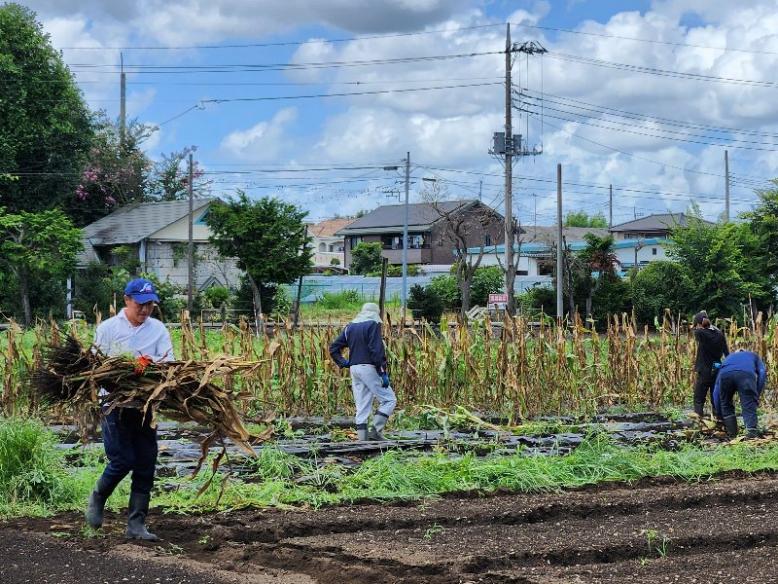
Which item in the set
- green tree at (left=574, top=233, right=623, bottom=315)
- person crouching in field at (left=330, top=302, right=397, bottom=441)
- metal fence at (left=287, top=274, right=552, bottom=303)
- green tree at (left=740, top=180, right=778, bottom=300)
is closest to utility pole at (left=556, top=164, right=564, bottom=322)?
green tree at (left=574, top=233, right=623, bottom=315)

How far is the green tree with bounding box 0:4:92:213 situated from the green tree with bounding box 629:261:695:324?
84.1 feet

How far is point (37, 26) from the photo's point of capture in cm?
4694

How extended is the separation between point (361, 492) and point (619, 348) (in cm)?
A: 864

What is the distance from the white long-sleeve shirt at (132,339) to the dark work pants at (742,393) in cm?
779

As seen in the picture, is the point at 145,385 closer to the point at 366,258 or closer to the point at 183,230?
the point at 183,230

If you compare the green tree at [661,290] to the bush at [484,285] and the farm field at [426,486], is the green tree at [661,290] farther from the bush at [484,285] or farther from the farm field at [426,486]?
the farm field at [426,486]

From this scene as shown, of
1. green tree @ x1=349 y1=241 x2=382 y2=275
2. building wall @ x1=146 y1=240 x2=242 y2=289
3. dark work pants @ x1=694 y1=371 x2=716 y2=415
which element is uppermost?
green tree @ x1=349 y1=241 x2=382 y2=275

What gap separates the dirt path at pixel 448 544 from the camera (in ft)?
20.3

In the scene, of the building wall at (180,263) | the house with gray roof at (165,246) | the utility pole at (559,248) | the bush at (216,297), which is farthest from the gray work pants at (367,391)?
the building wall at (180,263)

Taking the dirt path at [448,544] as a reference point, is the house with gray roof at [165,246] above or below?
above

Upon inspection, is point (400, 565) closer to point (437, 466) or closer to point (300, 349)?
point (437, 466)

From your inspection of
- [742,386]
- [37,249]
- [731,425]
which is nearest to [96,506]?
[742,386]

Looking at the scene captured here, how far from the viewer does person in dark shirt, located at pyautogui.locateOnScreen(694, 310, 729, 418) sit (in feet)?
44.9

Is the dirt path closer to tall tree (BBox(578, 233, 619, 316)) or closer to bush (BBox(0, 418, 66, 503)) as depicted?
bush (BBox(0, 418, 66, 503))
